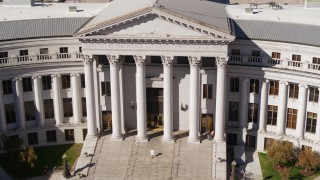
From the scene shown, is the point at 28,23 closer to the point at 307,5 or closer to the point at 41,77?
the point at 41,77

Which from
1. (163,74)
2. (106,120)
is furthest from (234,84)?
(106,120)

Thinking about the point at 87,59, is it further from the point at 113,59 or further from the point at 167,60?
the point at 167,60

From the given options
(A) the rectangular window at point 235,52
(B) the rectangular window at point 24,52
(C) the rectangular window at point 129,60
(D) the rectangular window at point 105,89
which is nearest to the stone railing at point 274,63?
(A) the rectangular window at point 235,52

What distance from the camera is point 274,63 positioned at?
91.9 m

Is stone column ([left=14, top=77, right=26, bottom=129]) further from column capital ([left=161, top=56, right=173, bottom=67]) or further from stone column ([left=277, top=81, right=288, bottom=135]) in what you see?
stone column ([left=277, top=81, right=288, bottom=135])

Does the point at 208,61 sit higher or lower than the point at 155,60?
lower

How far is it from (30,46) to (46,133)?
51.1 feet

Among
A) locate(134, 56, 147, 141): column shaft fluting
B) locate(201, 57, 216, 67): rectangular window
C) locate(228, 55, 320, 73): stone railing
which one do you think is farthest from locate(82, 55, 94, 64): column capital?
locate(228, 55, 320, 73): stone railing

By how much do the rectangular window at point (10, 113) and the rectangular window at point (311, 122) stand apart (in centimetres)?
4883

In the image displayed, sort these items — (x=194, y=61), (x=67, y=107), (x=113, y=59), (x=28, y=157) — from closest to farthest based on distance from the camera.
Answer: (x=194, y=61), (x=113, y=59), (x=28, y=157), (x=67, y=107)

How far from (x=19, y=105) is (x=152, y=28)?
27.4 meters

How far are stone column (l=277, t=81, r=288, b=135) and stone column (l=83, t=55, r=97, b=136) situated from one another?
30.3 m

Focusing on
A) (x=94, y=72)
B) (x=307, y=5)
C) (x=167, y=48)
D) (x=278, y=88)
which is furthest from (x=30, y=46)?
(x=307, y=5)

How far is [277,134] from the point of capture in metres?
95.2
